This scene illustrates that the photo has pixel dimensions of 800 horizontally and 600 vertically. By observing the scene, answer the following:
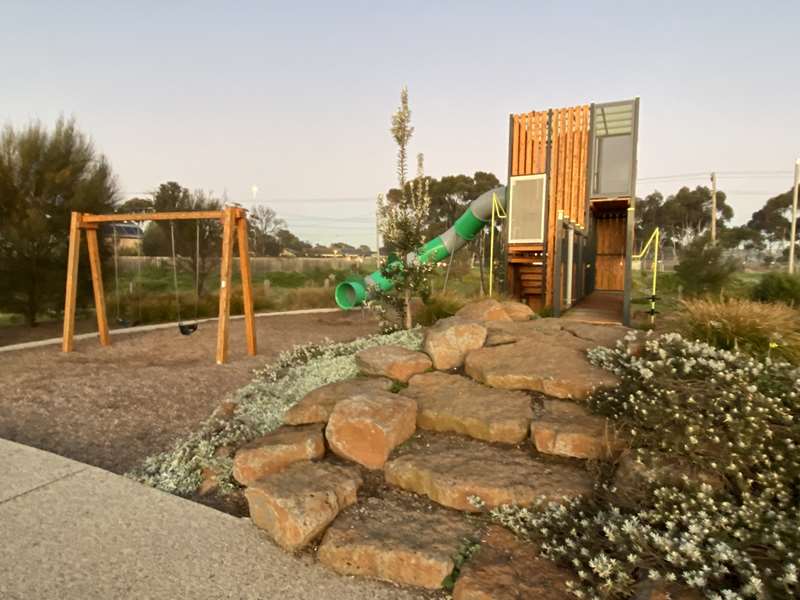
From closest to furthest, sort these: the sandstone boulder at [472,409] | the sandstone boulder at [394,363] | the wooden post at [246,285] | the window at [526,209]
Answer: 1. the sandstone boulder at [472,409]
2. the sandstone boulder at [394,363]
3. the wooden post at [246,285]
4. the window at [526,209]

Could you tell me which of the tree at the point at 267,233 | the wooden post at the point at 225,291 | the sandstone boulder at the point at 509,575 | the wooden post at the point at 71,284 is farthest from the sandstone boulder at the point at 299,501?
the tree at the point at 267,233

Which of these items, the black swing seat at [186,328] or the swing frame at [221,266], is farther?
the black swing seat at [186,328]

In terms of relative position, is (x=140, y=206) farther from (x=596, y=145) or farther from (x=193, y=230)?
(x=596, y=145)

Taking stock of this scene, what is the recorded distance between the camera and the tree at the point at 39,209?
1062 cm

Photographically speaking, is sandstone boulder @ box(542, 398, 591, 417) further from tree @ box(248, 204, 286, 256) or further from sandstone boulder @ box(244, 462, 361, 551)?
tree @ box(248, 204, 286, 256)

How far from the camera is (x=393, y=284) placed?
23.6 ft

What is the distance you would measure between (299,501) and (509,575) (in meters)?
1.03

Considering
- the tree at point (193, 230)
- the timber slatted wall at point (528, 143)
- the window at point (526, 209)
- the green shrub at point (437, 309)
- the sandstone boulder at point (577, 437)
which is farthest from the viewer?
the tree at point (193, 230)

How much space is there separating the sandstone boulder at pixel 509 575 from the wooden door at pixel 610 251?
14.8m

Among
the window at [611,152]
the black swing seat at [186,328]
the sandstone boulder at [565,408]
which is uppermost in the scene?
the window at [611,152]

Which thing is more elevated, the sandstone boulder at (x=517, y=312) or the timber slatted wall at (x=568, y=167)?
the timber slatted wall at (x=568, y=167)

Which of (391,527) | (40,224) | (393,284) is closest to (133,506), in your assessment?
(391,527)

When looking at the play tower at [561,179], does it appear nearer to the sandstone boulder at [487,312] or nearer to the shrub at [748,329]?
the sandstone boulder at [487,312]

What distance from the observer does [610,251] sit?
15.7 m
